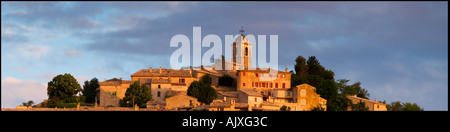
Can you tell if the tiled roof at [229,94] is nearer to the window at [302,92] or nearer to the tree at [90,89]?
the window at [302,92]

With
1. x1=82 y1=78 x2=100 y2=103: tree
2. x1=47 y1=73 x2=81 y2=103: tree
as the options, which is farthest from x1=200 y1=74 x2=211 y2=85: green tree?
x1=47 y1=73 x2=81 y2=103: tree

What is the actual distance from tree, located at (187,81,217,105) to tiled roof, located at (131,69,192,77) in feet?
20.9

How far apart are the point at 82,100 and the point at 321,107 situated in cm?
2183

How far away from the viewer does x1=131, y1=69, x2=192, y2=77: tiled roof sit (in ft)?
252

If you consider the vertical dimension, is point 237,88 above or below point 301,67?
below

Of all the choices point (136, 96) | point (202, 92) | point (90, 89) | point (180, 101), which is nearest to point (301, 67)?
point (202, 92)

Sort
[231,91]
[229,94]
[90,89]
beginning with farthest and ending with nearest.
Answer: [90,89] → [231,91] → [229,94]

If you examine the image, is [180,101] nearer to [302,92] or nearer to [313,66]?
[302,92]

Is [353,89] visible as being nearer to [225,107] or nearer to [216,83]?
[216,83]

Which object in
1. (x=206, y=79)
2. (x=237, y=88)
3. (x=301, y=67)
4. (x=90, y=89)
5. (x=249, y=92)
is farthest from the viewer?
(x=301, y=67)

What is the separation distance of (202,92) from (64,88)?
43.1 feet

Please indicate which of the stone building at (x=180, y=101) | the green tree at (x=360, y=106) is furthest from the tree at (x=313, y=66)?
the stone building at (x=180, y=101)

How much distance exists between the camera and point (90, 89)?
78750mm
